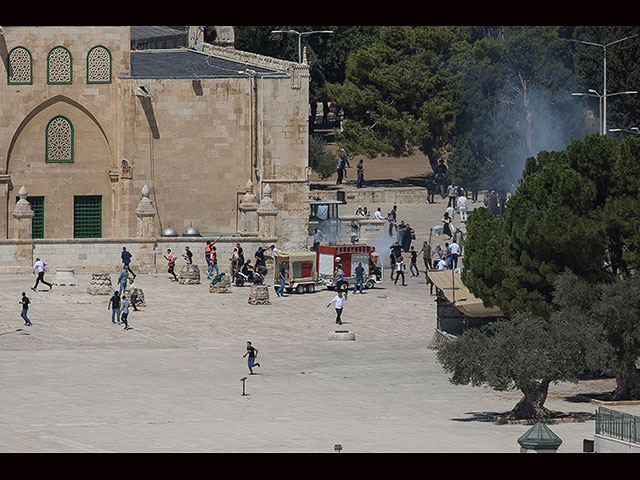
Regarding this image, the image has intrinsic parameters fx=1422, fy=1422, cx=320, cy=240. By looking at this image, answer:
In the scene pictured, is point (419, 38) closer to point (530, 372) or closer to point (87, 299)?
point (87, 299)

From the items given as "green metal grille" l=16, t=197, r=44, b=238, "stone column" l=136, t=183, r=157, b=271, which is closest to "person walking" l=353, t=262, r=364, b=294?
"stone column" l=136, t=183, r=157, b=271

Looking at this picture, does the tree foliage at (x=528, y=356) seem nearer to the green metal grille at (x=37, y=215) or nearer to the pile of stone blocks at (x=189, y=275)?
the pile of stone blocks at (x=189, y=275)

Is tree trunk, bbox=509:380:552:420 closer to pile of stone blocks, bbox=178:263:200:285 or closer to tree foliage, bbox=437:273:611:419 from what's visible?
tree foliage, bbox=437:273:611:419

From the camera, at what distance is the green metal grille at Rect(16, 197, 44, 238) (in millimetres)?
57781

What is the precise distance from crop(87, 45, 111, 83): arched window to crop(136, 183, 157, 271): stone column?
7.00 metres

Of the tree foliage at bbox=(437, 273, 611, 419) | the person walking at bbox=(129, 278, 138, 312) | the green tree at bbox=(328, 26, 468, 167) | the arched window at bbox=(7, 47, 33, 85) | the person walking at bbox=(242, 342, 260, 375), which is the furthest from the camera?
the green tree at bbox=(328, 26, 468, 167)

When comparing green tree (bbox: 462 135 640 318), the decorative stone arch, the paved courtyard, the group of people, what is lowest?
the paved courtyard

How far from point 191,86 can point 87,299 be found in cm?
1464

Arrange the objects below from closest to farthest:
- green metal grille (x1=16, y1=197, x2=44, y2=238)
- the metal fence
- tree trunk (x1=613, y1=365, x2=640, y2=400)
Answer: the metal fence → tree trunk (x1=613, y1=365, x2=640, y2=400) → green metal grille (x1=16, y1=197, x2=44, y2=238)

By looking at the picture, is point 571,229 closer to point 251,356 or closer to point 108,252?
point 251,356

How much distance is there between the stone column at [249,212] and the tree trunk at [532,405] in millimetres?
26269

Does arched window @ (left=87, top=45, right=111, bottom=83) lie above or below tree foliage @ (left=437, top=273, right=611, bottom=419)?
above

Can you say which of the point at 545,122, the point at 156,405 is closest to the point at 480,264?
the point at 156,405

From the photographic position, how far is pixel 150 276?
50750 millimetres
